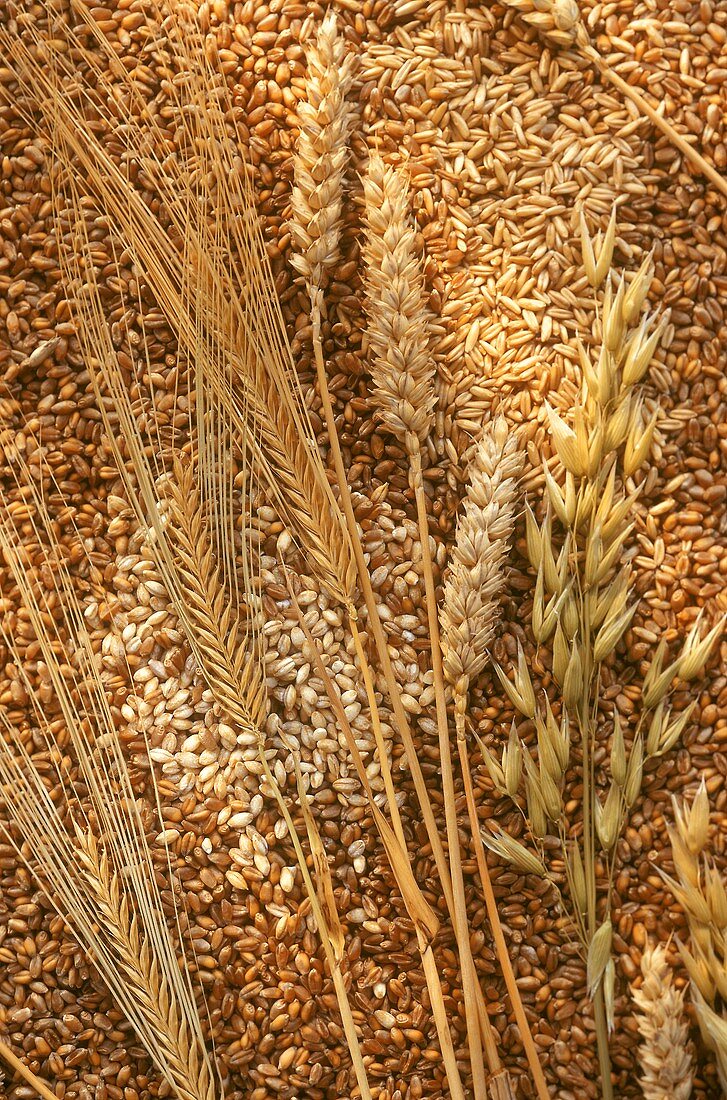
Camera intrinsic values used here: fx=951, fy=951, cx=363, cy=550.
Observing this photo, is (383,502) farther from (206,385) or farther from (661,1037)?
(661,1037)

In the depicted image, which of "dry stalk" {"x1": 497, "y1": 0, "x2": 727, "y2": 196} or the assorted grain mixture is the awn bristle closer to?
the assorted grain mixture

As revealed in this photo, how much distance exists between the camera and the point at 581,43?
44.6 inches

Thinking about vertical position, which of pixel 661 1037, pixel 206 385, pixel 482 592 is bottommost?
pixel 661 1037

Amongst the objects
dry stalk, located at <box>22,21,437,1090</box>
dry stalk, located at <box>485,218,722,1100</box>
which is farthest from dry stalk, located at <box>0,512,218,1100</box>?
dry stalk, located at <box>485,218,722,1100</box>

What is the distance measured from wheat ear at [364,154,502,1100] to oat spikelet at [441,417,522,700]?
0.08 feet

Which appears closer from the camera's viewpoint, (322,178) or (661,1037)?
(661,1037)

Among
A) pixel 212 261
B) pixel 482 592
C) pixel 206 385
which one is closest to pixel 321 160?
pixel 212 261

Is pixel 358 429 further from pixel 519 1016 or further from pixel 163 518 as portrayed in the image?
pixel 519 1016

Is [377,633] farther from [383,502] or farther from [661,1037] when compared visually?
[661,1037]

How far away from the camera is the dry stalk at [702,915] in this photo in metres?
1.04

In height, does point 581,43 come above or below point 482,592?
above

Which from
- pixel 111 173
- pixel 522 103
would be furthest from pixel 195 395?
pixel 522 103

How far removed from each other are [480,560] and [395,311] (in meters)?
0.29

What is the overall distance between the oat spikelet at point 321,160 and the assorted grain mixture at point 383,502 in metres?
0.05
